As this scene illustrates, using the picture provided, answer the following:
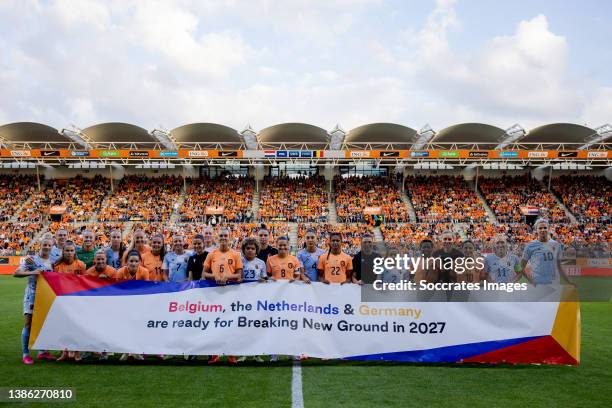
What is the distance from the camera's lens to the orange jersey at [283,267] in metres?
7.33

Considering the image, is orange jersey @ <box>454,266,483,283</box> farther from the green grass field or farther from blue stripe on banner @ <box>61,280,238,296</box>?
blue stripe on banner @ <box>61,280,238,296</box>

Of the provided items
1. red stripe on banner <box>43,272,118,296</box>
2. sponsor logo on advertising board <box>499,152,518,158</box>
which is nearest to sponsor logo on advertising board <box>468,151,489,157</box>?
sponsor logo on advertising board <box>499,152,518,158</box>

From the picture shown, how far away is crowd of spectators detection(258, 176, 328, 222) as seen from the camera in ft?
119

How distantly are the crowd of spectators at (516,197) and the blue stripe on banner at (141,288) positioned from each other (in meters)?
32.6

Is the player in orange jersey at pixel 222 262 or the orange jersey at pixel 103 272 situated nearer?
the player in orange jersey at pixel 222 262

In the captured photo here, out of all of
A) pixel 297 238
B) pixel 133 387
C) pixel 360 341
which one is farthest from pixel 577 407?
pixel 297 238

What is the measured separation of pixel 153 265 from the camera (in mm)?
7785

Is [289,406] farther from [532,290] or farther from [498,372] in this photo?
[532,290]

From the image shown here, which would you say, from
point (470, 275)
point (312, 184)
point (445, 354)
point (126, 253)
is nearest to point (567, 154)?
point (312, 184)

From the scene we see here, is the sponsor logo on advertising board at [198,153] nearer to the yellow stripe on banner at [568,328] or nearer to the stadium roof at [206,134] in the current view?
the stadium roof at [206,134]

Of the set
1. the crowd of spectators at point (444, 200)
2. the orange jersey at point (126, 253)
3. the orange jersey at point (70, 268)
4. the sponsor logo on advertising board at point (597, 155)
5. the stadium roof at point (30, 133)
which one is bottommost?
the orange jersey at point (70, 268)

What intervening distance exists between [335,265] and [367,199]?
31.2 m

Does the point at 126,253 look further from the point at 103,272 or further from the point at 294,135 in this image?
the point at 294,135

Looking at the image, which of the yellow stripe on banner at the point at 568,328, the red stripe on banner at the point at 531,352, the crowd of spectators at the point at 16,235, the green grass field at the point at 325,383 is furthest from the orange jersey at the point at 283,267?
the crowd of spectators at the point at 16,235
